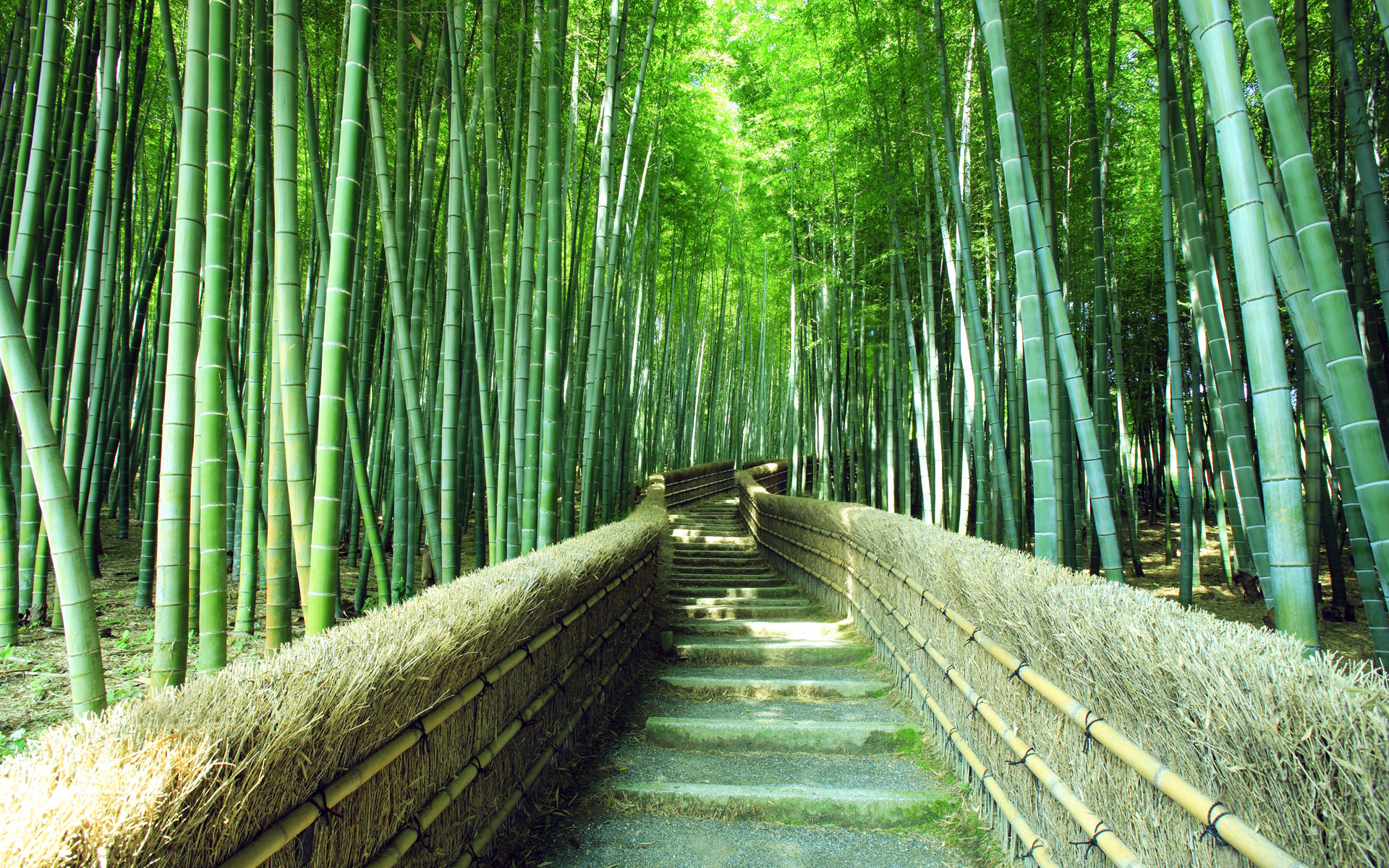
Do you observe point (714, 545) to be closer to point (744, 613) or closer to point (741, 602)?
point (741, 602)

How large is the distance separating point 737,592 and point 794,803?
8.84 ft

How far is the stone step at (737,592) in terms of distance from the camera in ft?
15.6

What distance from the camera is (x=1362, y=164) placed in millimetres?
2031

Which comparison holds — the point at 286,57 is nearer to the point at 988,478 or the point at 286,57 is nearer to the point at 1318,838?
the point at 1318,838

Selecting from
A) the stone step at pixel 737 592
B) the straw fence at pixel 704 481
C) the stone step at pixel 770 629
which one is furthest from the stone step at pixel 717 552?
the stone step at pixel 770 629

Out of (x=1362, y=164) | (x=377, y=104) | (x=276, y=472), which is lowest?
(x=276, y=472)

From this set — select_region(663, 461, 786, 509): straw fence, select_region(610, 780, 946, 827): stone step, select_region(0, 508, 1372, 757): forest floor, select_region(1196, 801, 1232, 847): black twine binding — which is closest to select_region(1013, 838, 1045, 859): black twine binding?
select_region(610, 780, 946, 827): stone step

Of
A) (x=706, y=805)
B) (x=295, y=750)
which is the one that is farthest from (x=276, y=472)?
(x=706, y=805)

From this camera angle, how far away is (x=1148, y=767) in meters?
1.23

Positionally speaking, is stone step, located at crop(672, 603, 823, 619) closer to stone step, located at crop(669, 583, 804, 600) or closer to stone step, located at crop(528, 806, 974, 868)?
stone step, located at crop(669, 583, 804, 600)

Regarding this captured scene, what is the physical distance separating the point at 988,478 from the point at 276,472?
4002 millimetres

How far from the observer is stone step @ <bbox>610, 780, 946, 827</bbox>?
2.06m

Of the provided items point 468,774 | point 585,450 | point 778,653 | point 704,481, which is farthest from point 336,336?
point 704,481

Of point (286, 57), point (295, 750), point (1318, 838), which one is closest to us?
point (1318, 838)
